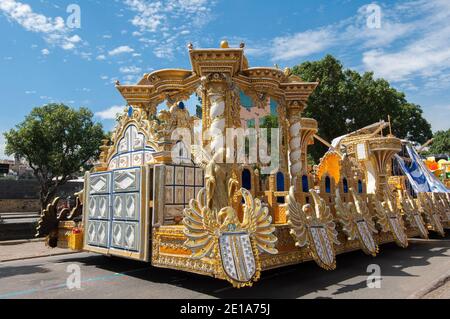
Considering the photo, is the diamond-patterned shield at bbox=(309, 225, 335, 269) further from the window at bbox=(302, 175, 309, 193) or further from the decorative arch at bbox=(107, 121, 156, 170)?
the decorative arch at bbox=(107, 121, 156, 170)

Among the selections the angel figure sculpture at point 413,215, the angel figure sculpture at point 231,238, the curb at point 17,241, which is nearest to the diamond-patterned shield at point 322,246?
the angel figure sculpture at point 231,238

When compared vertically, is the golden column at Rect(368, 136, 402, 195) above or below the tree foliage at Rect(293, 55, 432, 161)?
below

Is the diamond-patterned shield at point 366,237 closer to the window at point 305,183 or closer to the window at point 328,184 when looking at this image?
the window at point 328,184

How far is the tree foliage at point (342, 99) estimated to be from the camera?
90.5 ft

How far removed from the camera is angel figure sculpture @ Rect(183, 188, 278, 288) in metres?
5.67

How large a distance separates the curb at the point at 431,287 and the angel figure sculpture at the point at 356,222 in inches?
70.4

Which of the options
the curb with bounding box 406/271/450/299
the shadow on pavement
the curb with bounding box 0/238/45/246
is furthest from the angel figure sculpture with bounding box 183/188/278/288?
the curb with bounding box 0/238/45/246

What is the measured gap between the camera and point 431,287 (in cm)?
660

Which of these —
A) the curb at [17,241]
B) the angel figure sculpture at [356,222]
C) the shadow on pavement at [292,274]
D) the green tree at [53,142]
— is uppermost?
the green tree at [53,142]

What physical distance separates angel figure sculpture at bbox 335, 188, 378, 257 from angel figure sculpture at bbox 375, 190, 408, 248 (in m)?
1.31

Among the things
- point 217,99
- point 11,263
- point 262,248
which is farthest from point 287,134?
point 11,263

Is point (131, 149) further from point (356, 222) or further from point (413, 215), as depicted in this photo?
point (413, 215)

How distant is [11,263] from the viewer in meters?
10.3
